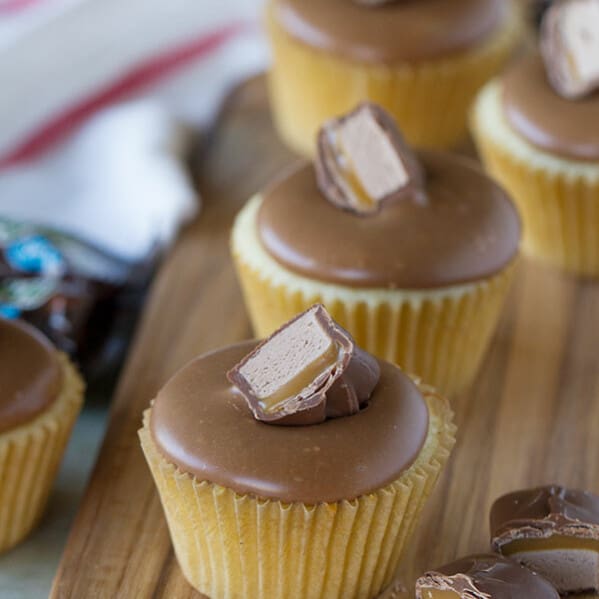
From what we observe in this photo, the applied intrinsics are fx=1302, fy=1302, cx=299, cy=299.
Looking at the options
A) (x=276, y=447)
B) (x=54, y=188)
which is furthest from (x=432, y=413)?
(x=54, y=188)

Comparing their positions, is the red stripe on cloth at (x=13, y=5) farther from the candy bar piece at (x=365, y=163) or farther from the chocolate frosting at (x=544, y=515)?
the chocolate frosting at (x=544, y=515)

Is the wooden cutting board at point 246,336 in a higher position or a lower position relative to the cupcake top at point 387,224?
lower

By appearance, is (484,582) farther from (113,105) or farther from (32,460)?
(113,105)

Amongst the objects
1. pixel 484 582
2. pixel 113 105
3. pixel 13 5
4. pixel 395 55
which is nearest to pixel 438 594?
pixel 484 582

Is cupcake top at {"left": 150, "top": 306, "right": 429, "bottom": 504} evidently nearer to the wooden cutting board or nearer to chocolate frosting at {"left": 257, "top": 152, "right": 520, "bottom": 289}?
the wooden cutting board

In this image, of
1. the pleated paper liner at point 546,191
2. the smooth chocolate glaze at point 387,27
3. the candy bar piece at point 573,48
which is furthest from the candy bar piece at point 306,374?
the smooth chocolate glaze at point 387,27

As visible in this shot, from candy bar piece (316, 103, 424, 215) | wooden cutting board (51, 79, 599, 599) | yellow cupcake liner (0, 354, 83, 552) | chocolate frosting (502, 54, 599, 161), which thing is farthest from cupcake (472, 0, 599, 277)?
yellow cupcake liner (0, 354, 83, 552)
